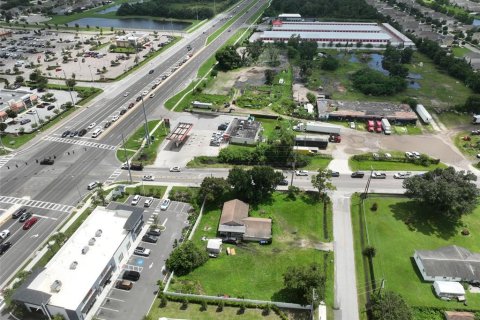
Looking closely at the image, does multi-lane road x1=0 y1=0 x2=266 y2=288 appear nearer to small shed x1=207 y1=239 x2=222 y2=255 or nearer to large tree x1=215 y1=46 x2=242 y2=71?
large tree x1=215 y1=46 x2=242 y2=71

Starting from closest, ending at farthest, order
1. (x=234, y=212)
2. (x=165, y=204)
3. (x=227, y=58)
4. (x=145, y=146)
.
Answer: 1. (x=234, y=212)
2. (x=165, y=204)
3. (x=145, y=146)
4. (x=227, y=58)

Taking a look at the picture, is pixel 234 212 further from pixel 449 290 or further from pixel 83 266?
pixel 449 290

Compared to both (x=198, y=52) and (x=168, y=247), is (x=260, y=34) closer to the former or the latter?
(x=198, y=52)

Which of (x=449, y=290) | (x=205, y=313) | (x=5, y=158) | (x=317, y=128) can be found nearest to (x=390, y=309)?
(x=449, y=290)

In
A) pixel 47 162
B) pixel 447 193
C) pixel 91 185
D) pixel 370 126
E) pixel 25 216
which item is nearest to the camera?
pixel 447 193

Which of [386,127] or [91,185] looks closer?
[91,185]

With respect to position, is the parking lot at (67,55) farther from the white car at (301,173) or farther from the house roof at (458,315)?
the house roof at (458,315)
